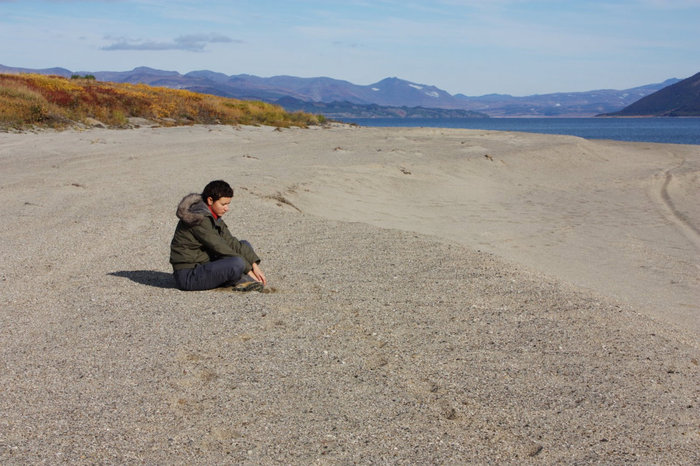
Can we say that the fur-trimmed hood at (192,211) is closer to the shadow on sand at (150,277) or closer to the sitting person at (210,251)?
the sitting person at (210,251)

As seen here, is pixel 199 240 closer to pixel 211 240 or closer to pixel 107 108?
pixel 211 240

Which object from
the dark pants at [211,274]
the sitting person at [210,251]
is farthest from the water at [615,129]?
the dark pants at [211,274]

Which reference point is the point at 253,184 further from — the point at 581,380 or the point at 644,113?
the point at 644,113

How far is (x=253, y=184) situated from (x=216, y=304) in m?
6.38

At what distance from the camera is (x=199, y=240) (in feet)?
19.3

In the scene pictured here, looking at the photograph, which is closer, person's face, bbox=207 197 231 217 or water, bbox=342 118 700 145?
person's face, bbox=207 197 231 217

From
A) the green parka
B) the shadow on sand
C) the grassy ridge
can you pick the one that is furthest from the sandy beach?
the grassy ridge

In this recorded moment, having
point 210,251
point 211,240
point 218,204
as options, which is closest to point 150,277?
point 210,251

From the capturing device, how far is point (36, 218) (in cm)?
889

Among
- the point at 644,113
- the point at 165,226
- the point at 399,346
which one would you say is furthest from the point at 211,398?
the point at 644,113

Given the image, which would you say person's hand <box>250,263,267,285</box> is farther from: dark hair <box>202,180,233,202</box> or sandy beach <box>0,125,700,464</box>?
dark hair <box>202,180,233,202</box>

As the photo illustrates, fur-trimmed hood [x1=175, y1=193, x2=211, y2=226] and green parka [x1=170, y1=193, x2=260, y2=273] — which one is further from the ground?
fur-trimmed hood [x1=175, y1=193, x2=211, y2=226]

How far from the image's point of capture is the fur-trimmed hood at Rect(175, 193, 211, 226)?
5.64 metres

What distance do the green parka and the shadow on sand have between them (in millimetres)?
383
